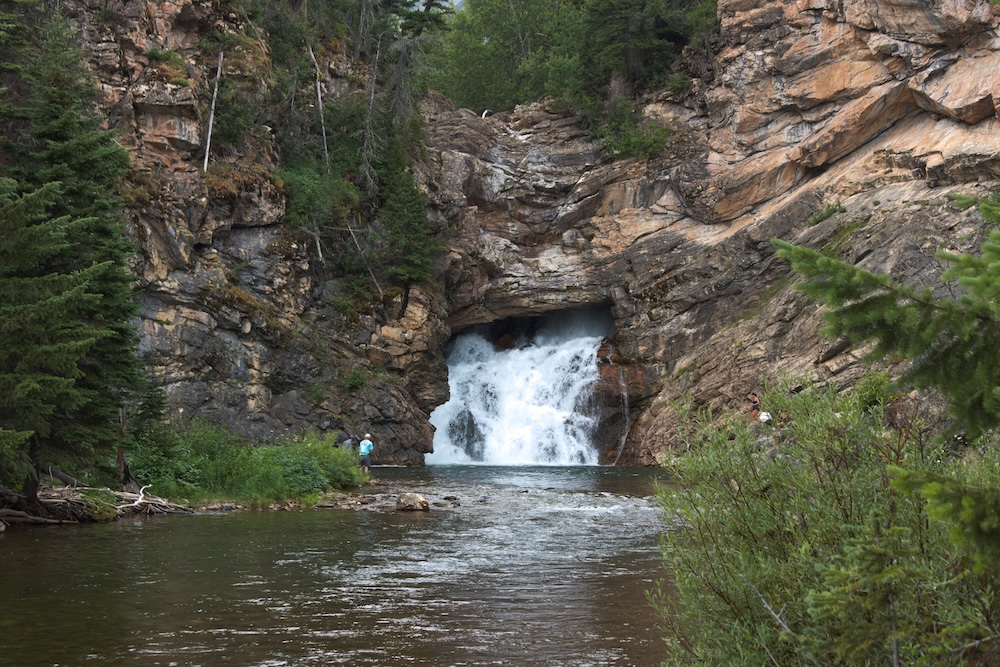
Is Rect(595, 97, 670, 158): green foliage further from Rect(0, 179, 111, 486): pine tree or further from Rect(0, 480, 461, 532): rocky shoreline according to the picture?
Rect(0, 179, 111, 486): pine tree

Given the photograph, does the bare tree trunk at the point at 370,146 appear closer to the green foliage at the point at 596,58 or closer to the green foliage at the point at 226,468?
the green foliage at the point at 596,58

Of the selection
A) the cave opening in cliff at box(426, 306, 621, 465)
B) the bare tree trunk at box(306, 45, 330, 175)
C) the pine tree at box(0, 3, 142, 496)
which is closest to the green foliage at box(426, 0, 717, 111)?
the bare tree trunk at box(306, 45, 330, 175)

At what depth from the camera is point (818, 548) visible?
4.55 metres

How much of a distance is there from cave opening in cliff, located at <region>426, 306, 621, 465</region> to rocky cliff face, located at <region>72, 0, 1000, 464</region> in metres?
1.42

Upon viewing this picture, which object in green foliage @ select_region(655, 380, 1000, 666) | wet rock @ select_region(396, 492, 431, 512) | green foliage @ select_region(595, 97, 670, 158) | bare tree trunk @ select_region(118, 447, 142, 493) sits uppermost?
green foliage @ select_region(595, 97, 670, 158)

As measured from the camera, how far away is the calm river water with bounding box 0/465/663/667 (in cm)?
734

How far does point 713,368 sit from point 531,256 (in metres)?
12.2

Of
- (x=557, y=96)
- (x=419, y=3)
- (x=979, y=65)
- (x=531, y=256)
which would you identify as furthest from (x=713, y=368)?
(x=419, y=3)

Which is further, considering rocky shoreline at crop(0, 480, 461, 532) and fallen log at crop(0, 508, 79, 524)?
rocky shoreline at crop(0, 480, 461, 532)

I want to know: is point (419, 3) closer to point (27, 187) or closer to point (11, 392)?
point (27, 187)

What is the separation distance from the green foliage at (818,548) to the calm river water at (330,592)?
2.48 metres

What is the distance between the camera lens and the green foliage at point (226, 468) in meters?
19.4

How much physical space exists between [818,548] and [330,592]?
6.66 m

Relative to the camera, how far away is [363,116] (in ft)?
138
